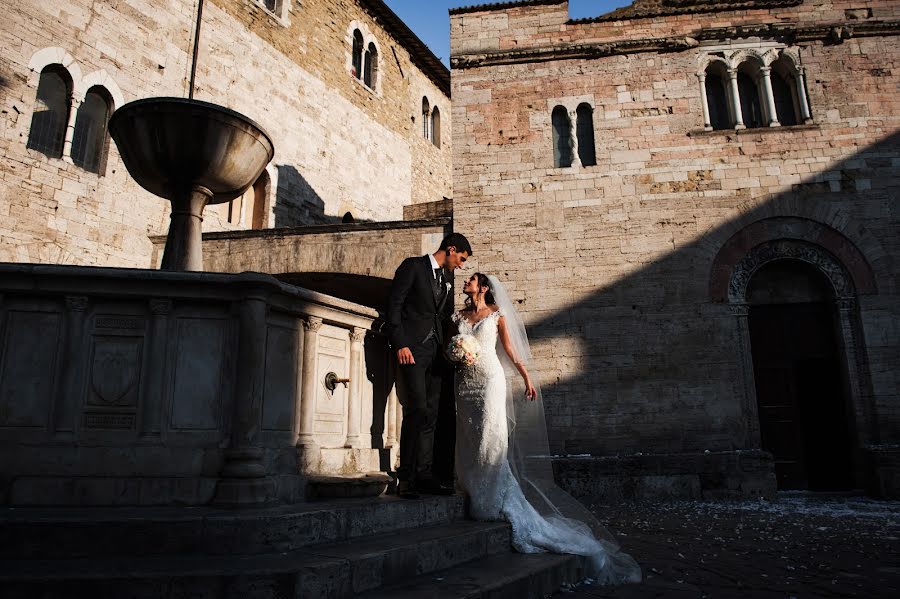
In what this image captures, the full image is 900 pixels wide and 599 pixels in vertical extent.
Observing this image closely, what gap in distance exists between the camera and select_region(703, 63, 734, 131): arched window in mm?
11375

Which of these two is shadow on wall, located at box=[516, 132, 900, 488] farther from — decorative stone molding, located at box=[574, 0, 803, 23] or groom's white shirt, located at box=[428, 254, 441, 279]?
groom's white shirt, located at box=[428, 254, 441, 279]

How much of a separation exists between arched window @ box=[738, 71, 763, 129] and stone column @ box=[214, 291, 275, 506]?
10833 mm

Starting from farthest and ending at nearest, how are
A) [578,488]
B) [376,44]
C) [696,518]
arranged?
[376,44] → [578,488] → [696,518]

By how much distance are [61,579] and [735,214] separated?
1098cm

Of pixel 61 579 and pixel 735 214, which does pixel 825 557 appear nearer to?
pixel 61 579

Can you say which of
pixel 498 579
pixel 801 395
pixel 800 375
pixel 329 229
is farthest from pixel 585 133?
pixel 498 579

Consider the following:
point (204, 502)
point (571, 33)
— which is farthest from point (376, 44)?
point (204, 502)

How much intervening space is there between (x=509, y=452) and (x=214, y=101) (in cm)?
1209

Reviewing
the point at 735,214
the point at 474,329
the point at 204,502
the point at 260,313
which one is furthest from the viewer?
the point at 735,214

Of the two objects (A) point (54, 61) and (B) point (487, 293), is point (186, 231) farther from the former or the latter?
(A) point (54, 61)

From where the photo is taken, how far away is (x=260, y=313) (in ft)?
11.9

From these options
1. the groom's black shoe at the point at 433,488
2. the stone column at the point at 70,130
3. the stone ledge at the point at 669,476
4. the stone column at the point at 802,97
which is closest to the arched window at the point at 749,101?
the stone column at the point at 802,97

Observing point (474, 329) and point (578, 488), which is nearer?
point (474, 329)

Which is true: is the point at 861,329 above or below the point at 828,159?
below
